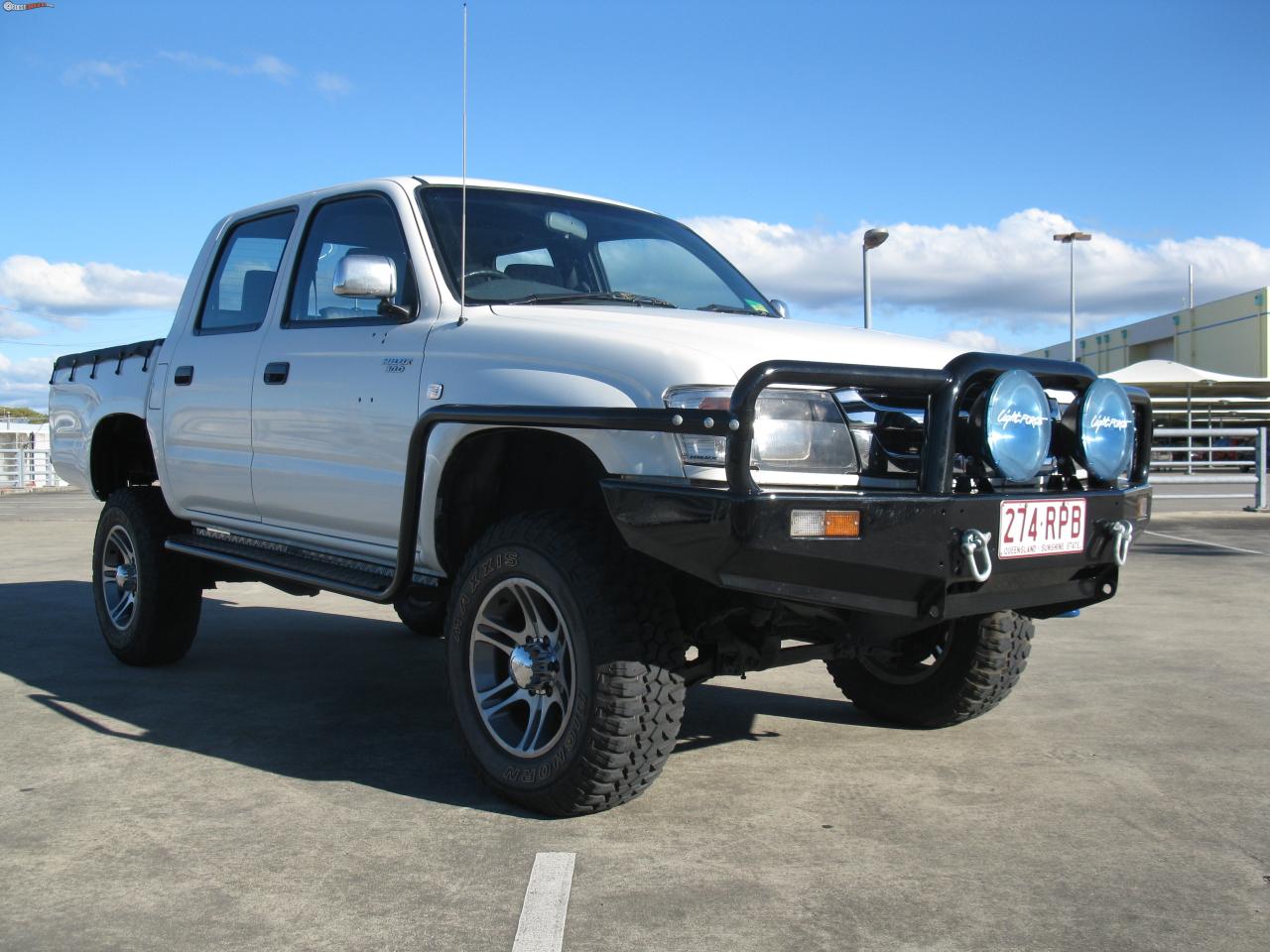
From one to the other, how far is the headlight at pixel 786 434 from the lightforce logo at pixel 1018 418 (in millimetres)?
425

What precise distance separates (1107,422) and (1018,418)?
0.51 meters

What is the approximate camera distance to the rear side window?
5.09m

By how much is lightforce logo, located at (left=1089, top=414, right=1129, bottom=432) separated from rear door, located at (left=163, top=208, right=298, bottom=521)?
3201 millimetres

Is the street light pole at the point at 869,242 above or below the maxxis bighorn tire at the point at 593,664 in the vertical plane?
above

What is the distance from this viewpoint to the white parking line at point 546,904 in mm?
2623

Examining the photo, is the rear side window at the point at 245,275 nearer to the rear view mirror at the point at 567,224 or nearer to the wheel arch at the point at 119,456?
the wheel arch at the point at 119,456

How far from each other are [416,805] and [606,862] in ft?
2.53

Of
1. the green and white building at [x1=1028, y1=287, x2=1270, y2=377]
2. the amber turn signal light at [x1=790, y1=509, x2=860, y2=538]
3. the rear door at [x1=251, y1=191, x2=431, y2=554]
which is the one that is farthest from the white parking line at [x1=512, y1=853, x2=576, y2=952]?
the green and white building at [x1=1028, y1=287, x2=1270, y2=377]

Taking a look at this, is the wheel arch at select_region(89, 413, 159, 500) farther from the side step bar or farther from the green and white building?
the green and white building

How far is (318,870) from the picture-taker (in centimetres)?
306

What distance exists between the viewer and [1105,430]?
3.59 m

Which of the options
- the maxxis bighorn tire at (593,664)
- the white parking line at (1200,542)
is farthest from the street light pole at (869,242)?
the maxxis bighorn tire at (593,664)

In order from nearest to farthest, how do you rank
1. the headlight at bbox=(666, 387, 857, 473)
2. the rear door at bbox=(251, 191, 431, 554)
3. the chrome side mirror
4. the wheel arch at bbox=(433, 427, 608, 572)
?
1. the headlight at bbox=(666, 387, 857, 473)
2. the wheel arch at bbox=(433, 427, 608, 572)
3. the chrome side mirror
4. the rear door at bbox=(251, 191, 431, 554)

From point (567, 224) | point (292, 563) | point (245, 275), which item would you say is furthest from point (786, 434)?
point (245, 275)
